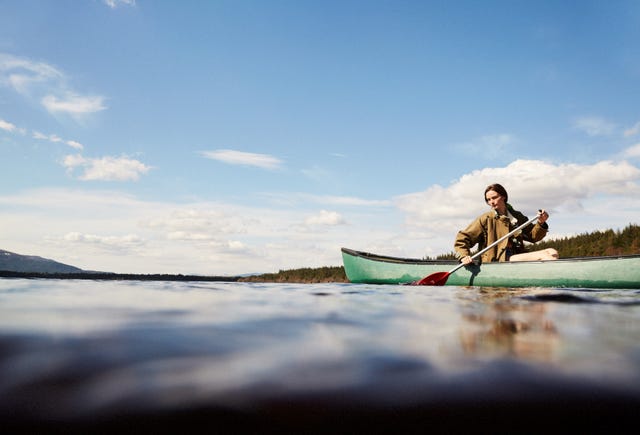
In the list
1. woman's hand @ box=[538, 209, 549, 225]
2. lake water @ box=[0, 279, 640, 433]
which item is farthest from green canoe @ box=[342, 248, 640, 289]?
lake water @ box=[0, 279, 640, 433]

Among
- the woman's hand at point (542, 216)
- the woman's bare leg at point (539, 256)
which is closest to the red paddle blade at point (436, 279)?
the woman's bare leg at point (539, 256)

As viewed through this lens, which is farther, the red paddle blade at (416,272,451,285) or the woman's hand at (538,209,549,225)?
the red paddle blade at (416,272,451,285)

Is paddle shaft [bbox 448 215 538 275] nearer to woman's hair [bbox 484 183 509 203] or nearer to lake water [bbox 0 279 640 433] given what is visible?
woman's hair [bbox 484 183 509 203]

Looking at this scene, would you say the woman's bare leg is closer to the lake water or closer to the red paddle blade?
the red paddle blade

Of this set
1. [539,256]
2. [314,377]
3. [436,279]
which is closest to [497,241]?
[539,256]

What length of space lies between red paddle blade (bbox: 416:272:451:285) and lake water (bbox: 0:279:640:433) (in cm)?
764

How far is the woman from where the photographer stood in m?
9.05

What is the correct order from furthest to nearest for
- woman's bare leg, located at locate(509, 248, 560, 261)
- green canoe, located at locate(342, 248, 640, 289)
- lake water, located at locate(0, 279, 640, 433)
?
woman's bare leg, located at locate(509, 248, 560, 261) < green canoe, located at locate(342, 248, 640, 289) < lake water, located at locate(0, 279, 640, 433)

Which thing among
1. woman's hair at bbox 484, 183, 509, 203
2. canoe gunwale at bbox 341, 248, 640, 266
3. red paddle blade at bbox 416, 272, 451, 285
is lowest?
red paddle blade at bbox 416, 272, 451, 285

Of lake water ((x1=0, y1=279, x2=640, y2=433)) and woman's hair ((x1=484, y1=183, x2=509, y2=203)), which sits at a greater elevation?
woman's hair ((x1=484, y1=183, x2=509, y2=203))

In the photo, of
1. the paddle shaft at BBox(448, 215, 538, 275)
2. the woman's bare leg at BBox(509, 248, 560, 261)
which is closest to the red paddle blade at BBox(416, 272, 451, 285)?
the paddle shaft at BBox(448, 215, 538, 275)

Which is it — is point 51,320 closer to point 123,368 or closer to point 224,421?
point 123,368

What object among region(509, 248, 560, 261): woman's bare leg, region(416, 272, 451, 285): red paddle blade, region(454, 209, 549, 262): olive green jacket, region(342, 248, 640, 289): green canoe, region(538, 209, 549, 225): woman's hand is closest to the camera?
region(342, 248, 640, 289): green canoe

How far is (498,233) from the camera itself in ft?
30.9
